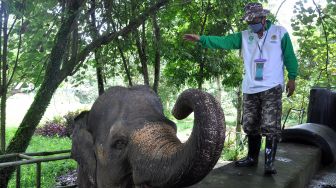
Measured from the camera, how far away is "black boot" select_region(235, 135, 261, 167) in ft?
13.8

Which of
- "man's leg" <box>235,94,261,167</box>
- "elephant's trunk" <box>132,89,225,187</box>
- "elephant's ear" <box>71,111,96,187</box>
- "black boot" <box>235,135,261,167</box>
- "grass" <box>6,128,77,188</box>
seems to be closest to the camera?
"elephant's trunk" <box>132,89,225,187</box>

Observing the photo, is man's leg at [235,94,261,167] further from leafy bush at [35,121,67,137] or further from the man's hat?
leafy bush at [35,121,67,137]

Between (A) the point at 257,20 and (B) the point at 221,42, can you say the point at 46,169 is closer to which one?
(B) the point at 221,42

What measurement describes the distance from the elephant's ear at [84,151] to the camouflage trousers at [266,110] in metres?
1.76

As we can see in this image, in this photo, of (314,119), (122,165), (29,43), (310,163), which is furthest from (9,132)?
(122,165)

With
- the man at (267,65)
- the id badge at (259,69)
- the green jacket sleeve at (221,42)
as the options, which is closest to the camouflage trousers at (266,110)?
the man at (267,65)

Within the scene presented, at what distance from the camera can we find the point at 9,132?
1777cm

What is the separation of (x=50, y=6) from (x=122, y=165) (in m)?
4.11

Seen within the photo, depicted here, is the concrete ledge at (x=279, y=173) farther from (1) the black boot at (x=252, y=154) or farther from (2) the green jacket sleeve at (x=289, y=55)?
(2) the green jacket sleeve at (x=289, y=55)

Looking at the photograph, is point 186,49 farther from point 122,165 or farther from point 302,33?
point 122,165

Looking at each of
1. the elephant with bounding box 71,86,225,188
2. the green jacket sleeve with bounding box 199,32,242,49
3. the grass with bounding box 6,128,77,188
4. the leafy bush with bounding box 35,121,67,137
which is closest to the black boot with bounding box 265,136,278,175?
the green jacket sleeve with bounding box 199,32,242,49

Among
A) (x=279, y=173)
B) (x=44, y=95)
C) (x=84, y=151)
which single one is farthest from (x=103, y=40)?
(x=84, y=151)

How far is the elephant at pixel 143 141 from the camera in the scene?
1912 mm

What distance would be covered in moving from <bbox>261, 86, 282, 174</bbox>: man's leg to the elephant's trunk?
1795mm
